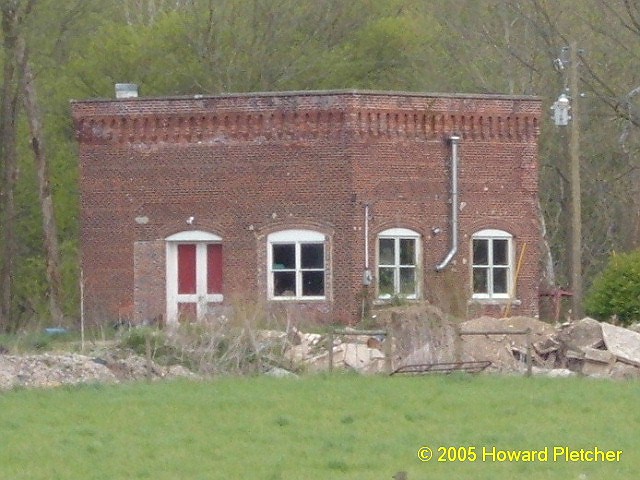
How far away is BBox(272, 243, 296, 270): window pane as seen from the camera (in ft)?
112

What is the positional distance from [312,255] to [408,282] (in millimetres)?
2417

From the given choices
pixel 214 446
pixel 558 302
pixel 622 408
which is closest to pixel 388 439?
pixel 214 446

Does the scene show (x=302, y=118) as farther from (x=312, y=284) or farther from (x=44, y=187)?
(x=44, y=187)

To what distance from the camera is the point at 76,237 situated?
5044 centimetres

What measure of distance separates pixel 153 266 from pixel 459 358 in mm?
11553

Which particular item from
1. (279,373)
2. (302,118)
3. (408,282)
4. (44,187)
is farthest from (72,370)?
(44,187)

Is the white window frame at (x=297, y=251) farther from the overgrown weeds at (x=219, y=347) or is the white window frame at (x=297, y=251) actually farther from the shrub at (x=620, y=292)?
the overgrown weeds at (x=219, y=347)

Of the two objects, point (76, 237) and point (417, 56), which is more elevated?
point (417, 56)

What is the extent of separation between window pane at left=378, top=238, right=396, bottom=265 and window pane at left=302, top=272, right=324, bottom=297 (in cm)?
150

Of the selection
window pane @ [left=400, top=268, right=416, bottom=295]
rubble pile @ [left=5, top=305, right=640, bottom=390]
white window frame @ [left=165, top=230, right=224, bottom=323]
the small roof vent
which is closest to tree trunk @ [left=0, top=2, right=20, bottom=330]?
the small roof vent

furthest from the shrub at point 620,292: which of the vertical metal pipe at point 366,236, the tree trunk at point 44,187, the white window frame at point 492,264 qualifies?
the tree trunk at point 44,187

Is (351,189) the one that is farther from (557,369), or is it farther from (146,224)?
(557,369)

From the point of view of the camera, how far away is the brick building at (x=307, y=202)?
34062 millimetres

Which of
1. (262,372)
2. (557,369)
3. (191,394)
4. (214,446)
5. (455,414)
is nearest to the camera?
(214,446)
